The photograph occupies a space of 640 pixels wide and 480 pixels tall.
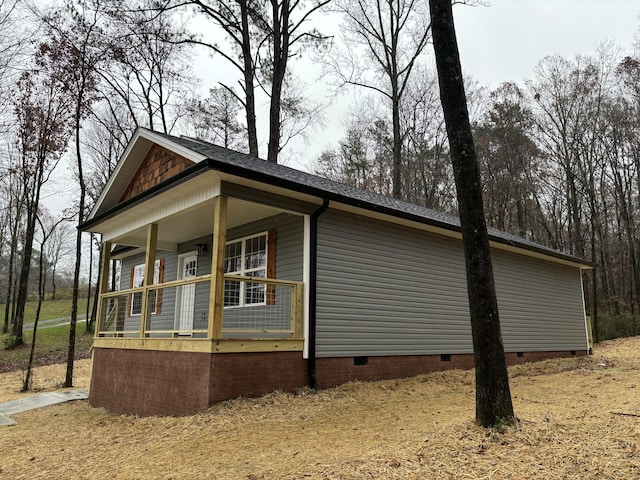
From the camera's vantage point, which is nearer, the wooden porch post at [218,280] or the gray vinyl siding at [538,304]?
the wooden porch post at [218,280]

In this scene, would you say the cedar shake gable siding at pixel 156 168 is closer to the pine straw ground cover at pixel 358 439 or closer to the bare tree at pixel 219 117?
the pine straw ground cover at pixel 358 439

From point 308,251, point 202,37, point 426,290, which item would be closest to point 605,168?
point 426,290

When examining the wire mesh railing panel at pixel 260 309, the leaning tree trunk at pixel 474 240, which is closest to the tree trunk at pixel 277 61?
the wire mesh railing panel at pixel 260 309

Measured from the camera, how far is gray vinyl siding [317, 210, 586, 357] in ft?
25.5

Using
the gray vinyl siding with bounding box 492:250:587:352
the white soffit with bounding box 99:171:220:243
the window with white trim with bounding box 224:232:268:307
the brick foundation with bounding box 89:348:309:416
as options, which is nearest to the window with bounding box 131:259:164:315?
the white soffit with bounding box 99:171:220:243

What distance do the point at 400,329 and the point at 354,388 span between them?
1832 millimetres

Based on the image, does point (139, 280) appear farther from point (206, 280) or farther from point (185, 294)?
point (206, 280)

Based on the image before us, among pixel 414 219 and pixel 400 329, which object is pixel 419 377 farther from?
pixel 414 219

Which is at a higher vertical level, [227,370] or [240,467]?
[227,370]

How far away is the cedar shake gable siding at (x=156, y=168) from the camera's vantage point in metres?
7.99

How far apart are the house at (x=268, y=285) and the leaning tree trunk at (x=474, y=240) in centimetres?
291

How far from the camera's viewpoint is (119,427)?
22.0ft

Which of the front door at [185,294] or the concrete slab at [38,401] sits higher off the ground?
the front door at [185,294]

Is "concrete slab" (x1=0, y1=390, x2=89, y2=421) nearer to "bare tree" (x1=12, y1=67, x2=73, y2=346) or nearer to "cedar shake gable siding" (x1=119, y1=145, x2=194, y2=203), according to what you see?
"cedar shake gable siding" (x1=119, y1=145, x2=194, y2=203)
